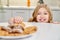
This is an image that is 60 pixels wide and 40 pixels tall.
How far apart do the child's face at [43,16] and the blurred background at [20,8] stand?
3.95 ft

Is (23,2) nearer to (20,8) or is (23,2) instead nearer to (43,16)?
(20,8)

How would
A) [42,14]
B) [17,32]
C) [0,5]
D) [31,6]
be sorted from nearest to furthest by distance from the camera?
1. [17,32]
2. [42,14]
3. [0,5]
4. [31,6]

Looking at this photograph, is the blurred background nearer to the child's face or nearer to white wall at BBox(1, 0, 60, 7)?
white wall at BBox(1, 0, 60, 7)

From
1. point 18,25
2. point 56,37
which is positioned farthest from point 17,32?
point 56,37

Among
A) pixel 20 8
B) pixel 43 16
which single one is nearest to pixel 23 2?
pixel 20 8

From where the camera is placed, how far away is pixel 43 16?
154cm

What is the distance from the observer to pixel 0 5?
2742mm

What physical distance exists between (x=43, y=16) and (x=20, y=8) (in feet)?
4.24

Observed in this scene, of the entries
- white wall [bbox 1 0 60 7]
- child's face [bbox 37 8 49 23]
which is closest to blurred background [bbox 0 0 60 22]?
white wall [bbox 1 0 60 7]

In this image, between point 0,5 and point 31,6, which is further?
point 31,6

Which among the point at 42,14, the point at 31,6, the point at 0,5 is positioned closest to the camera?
the point at 42,14

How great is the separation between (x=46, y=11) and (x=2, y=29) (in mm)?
749

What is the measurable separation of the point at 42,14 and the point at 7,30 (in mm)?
714

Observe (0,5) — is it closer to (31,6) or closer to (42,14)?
(31,6)
